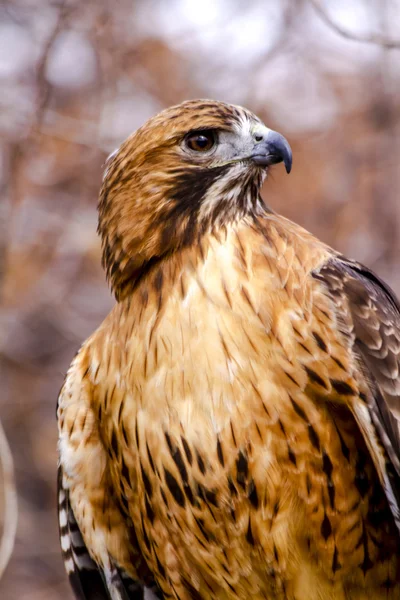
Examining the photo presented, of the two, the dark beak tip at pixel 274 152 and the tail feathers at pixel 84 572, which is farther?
the tail feathers at pixel 84 572

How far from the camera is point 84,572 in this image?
10.7ft

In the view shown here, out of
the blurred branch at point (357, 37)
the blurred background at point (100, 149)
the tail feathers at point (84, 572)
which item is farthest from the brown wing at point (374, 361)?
the blurred background at point (100, 149)

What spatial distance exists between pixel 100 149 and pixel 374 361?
3.31m

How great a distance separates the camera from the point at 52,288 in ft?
21.6

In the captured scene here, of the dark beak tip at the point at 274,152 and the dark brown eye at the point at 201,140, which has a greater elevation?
the dark brown eye at the point at 201,140

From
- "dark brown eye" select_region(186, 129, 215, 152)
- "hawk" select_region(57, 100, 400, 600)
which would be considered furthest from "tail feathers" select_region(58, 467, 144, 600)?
"dark brown eye" select_region(186, 129, 215, 152)

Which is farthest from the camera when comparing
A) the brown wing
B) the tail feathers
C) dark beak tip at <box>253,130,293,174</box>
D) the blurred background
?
the blurred background

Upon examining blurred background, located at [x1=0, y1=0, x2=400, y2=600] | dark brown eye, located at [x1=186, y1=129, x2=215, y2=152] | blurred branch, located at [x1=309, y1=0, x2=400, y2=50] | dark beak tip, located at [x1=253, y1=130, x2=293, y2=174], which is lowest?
dark beak tip, located at [x1=253, y1=130, x2=293, y2=174]

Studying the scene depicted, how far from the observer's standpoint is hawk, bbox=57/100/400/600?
252 cm

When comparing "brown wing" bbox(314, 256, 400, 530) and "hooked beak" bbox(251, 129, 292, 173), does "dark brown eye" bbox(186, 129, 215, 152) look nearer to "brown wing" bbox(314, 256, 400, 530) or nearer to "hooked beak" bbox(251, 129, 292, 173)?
"hooked beak" bbox(251, 129, 292, 173)

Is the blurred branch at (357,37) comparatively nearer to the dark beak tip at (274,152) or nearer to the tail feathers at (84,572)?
the dark beak tip at (274,152)

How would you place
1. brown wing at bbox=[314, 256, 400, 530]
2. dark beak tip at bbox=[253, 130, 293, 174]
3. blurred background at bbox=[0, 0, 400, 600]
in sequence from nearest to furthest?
brown wing at bbox=[314, 256, 400, 530] < dark beak tip at bbox=[253, 130, 293, 174] < blurred background at bbox=[0, 0, 400, 600]

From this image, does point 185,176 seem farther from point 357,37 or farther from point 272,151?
point 357,37

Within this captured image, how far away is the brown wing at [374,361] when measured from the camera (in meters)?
2.48
